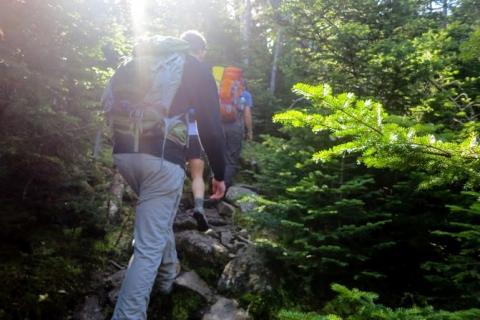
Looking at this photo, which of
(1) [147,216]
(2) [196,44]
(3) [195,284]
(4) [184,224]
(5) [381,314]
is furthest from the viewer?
(4) [184,224]

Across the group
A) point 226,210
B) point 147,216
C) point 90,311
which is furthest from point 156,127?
point 226,210

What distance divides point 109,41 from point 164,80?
270 centimetres

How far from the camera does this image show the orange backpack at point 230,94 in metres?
9.09

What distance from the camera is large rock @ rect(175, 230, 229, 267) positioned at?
5.84 m

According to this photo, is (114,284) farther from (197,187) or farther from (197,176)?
(197,176)

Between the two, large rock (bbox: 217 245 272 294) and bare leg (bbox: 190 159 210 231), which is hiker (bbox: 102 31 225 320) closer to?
bare leg (bbox: 190 159 210 231)

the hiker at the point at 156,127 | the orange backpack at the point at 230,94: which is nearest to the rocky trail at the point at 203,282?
the hiker at the point at 156,127

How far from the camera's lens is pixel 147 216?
12.6 feet

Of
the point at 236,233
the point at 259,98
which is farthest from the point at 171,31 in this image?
the point at 236,233

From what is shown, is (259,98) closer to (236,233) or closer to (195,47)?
(236,233)

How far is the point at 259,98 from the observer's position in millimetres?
15555

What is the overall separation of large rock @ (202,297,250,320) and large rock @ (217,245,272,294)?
267 millimetres

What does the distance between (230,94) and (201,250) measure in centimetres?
420

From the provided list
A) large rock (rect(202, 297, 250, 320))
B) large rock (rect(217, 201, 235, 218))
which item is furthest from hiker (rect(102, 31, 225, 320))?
large rock (rect(217, 201, 235, 218))
